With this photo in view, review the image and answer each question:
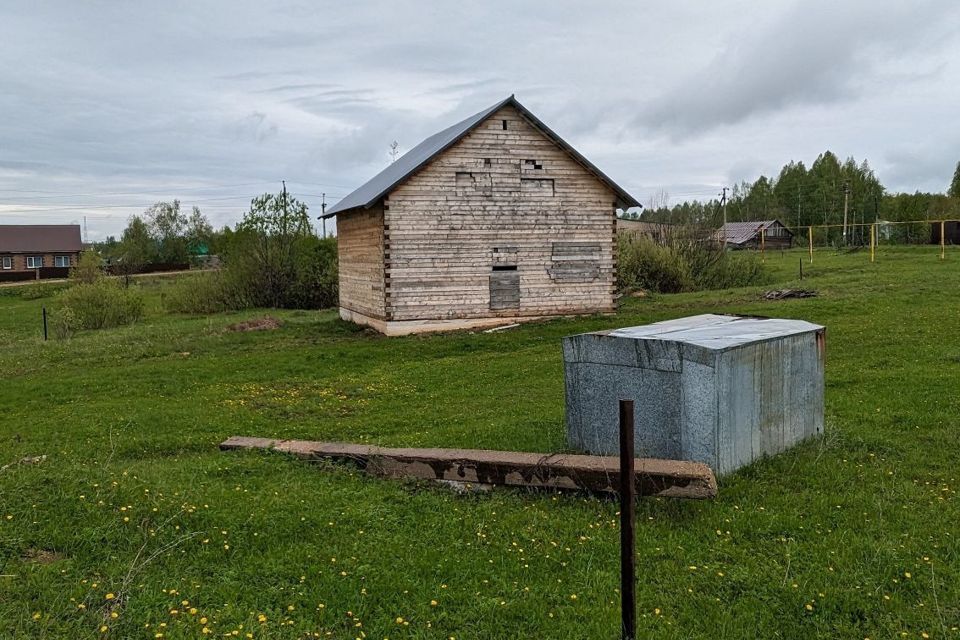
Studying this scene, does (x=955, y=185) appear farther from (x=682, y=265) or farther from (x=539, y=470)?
(x=539, y=470)

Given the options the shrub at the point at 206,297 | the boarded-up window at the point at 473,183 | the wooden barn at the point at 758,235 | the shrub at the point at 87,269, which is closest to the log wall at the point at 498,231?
the boarded-up window at the point at 473,183

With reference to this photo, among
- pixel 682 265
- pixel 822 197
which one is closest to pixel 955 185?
pixel 822 197

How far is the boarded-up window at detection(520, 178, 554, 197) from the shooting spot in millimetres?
24203

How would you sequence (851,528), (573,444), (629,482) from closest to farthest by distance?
(629,482) < (851,528) < (573,444)

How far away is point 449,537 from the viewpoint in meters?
6.43

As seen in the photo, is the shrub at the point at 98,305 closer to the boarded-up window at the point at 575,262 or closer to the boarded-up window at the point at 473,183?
the boarded-up window at the point at 473,183

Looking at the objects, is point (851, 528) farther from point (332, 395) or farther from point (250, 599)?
point (332, 395)

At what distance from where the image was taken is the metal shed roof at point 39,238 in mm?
80438

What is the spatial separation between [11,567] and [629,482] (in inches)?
175

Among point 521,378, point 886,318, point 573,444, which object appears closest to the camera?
point 573,444

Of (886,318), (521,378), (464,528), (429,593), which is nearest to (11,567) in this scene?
(429,593)

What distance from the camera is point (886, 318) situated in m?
19.6

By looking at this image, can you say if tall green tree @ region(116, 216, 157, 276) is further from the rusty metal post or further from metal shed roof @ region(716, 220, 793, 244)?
the rusty metal post

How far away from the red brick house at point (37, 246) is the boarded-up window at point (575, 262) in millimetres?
69446
